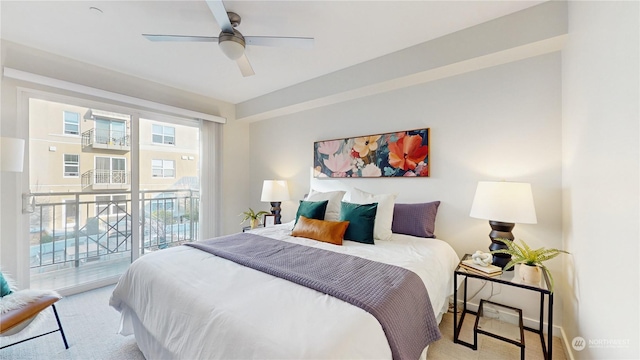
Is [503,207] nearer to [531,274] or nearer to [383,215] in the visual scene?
[531,274]

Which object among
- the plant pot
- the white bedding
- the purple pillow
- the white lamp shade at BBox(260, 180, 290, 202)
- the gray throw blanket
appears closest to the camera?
the white bedding

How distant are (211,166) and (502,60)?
374 cm

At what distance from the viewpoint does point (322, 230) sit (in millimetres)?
2270

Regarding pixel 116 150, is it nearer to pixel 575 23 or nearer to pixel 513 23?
pixel 513 23

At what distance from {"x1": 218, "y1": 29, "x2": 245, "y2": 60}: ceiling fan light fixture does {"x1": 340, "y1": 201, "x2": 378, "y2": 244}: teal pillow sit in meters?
1.63

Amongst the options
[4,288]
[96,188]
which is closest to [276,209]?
[96,188]

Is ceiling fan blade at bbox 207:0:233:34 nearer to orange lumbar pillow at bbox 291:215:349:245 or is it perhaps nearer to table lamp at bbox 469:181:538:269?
orange lumbar pillow at bbox 291:215:349:245

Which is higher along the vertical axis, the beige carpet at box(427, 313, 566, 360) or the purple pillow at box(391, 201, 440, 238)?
the purple pillow at box(391, 201, 440, 238)

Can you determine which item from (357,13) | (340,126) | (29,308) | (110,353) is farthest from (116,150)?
(357,13)

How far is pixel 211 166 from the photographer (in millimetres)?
3824

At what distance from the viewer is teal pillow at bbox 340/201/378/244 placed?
222cm

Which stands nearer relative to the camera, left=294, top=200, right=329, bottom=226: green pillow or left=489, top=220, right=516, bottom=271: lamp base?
left=489, top=220, right=516, bottom=271: lamp base

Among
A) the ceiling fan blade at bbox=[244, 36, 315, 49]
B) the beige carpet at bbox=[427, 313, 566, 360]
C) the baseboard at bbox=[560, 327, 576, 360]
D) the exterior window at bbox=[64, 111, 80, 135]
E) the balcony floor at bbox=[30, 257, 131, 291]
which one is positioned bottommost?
the beige carpet at bbox=[427, 313, 566, 360]

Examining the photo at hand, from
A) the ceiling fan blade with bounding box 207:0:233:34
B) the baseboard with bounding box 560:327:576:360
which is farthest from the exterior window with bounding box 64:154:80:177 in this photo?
the baseboard with bounding box 560:327:576:360
